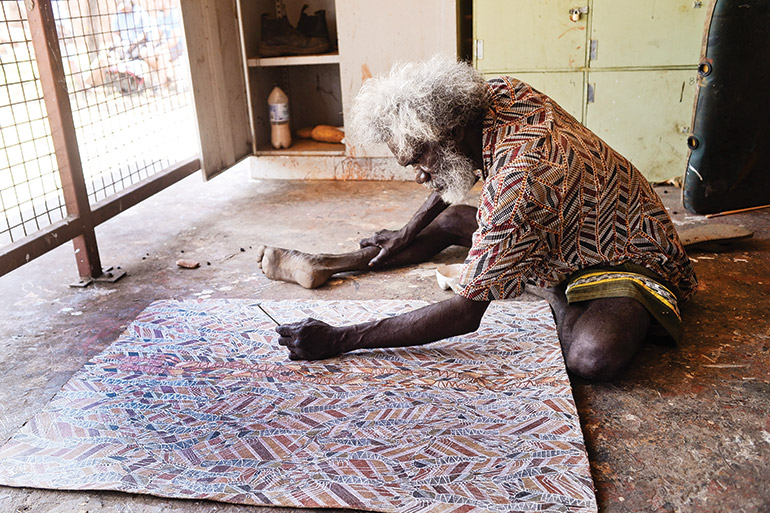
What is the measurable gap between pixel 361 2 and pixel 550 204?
287 centimetres

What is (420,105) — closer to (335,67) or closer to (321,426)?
(321,426)

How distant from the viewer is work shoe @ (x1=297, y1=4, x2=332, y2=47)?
464 centimetres

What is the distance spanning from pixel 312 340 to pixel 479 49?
267cm

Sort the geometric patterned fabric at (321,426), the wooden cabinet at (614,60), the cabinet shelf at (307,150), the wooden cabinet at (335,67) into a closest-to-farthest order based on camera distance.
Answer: the geometric patterned fabric at (321,426) → the wooden cabinet at (614,60) → the wooden cabinet at (335,67) → the cabinet shelf at (307,150)

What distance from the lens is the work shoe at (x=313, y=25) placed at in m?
4.64

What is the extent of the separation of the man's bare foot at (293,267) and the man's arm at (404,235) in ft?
0.84

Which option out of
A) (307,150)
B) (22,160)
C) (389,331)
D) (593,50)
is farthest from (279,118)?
(389,331)

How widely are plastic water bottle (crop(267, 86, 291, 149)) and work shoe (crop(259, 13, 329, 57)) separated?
12.1 inches

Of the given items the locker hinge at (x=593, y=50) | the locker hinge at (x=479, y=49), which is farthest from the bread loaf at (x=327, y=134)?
the locker hinge at (x=593, y=50)

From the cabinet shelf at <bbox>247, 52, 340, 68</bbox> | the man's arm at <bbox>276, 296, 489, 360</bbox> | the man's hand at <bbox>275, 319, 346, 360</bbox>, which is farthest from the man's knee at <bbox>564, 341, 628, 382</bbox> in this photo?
the cabinet shelf at <bbox>247, 52, 340, 68</bbox>

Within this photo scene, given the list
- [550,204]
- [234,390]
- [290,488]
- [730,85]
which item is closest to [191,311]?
[234,390]

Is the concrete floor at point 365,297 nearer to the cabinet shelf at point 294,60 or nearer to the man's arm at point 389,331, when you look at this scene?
the man's arm at point 389,331

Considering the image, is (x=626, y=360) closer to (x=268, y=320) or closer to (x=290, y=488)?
(x=290, y=488)

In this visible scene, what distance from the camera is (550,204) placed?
1.93 m
